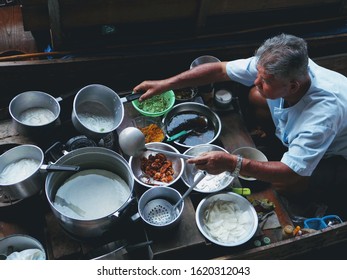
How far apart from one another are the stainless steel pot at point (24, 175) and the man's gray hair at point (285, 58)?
1.47 metres

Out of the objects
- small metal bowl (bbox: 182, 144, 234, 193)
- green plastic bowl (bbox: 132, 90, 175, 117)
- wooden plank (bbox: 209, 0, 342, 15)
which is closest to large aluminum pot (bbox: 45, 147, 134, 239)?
small metal bowl (bbox: 182, 144, 234, 193)

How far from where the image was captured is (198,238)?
9.32 feet

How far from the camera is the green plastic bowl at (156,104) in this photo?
3443 millimetres

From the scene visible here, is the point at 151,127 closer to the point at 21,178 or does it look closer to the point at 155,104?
the point at 155,104

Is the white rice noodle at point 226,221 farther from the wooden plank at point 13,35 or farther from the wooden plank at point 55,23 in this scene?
the wooden plank at point 13,35

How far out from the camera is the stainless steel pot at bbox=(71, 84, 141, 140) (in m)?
3.11

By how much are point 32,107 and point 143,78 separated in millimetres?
1080

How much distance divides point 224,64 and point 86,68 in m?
1.22

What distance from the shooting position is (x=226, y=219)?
305 centimetres

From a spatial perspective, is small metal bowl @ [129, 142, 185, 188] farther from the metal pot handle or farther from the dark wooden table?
the metal pot handle

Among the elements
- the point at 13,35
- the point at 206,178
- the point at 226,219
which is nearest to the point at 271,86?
the point at 206,178
